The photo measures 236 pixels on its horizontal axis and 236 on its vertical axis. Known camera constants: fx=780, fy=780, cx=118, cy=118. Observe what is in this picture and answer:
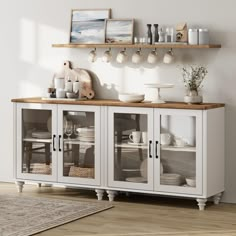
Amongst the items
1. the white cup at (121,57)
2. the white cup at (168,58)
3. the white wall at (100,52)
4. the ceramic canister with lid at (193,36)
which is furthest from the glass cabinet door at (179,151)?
the white cup at (121,57)

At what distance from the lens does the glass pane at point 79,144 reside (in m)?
7.00

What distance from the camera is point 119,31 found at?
23.4 ft

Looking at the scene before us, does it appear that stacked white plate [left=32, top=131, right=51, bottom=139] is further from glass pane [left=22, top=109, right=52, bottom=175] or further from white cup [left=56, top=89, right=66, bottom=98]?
white cup [left=56, top=89, right=66, bottom=98]

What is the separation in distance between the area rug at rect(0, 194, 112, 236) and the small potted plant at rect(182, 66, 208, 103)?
1169 millimetres

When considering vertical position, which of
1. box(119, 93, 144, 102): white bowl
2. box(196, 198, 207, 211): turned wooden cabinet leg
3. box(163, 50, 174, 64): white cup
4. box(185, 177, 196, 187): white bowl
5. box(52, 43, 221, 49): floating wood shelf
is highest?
box(52, 43, 221, 49): floating wood shelf

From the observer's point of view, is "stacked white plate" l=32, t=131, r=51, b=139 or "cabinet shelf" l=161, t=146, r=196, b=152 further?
"stacked white plate" l=32, t=131, r=51, b=139

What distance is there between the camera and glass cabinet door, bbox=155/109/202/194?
21.4 feet

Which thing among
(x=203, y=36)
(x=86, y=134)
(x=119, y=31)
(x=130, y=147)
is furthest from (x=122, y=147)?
(x=203, y=36)

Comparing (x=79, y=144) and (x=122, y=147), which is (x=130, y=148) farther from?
(x=79, y=144)

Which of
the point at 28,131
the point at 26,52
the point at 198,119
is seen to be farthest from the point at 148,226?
the point at 26,52

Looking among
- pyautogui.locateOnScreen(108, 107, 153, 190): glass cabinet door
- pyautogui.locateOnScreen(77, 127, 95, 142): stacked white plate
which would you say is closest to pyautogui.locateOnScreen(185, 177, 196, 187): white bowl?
pyautogui.locateOnScreen(108, 107, 153, 190): glass cabinet door

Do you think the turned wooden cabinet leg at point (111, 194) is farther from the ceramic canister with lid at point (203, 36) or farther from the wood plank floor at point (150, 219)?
the ceramic canister with lid at point (203, 36)

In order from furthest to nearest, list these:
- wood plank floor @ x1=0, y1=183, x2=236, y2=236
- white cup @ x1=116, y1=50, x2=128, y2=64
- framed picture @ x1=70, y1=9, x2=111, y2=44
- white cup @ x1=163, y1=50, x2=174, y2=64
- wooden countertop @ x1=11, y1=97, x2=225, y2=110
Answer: framed picture @ x1=70, y1=9, x2=111, y2=44 → white cup @ x1=116, y1=50, x2=128, y2=64 → white cup @ x1=163, y1=50, x2=174, y2=64 → wooden countertop @ x1=11, y1=97, x2=225, y2=110 → wood plank floor @ x1=0, y1=183, x2=236, y2=236

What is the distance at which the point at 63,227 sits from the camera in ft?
19.6
